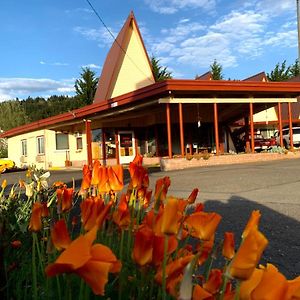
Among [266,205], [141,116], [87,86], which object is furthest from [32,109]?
[266,205]

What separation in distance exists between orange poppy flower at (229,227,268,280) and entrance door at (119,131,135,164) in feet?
82.7

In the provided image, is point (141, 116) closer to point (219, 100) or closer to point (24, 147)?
point (219, 100)

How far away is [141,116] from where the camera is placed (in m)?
25.5

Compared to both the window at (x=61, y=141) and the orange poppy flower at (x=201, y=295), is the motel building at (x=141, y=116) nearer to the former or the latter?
the window at (x=61, y=141)

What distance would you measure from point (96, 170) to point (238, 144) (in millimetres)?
28670

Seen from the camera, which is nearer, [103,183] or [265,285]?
[265,285]

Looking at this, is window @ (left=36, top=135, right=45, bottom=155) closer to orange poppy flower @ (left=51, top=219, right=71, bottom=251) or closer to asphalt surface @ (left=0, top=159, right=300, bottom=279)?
asphalt surface @ (left=0, top=159, right=300, bottom=279)

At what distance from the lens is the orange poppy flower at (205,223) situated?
1.27 metres

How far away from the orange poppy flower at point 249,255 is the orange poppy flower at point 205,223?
301 millimetres

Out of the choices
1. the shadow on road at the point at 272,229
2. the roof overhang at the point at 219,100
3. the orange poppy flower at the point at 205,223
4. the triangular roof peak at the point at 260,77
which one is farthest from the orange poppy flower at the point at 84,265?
the triangular roof peak at the point at 260,77

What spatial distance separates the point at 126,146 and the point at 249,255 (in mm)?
25530

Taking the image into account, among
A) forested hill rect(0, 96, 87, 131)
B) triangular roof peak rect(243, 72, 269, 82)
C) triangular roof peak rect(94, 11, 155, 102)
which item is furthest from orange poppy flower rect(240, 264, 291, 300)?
forested hill rect(0, 96, 87, 131)

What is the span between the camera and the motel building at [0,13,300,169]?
20.1 m

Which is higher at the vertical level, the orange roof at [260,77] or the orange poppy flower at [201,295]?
the orange roof at [260,77]
